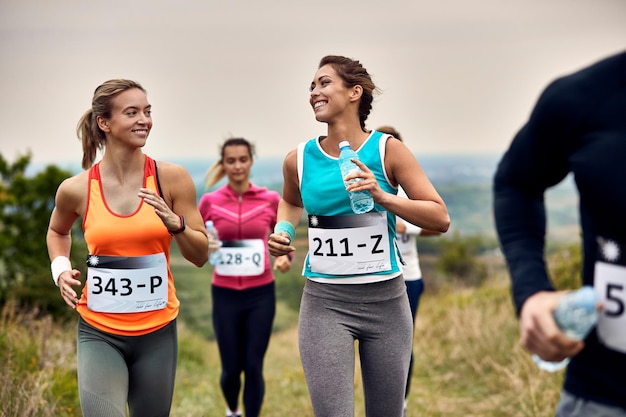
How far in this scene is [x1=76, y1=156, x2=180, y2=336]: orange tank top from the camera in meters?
3.43

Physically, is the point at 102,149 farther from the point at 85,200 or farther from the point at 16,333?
the point at 16,333

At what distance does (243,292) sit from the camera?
5.52m

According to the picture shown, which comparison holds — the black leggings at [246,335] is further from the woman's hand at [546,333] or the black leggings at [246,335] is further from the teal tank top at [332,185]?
the woman's hand at [546,333]

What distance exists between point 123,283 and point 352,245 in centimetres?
104

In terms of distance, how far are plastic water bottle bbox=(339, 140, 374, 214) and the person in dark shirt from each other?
1433 millimetres

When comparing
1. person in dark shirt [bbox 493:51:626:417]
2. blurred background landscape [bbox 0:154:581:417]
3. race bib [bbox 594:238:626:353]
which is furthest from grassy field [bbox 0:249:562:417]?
race bib [bbox 594:238:626:353]

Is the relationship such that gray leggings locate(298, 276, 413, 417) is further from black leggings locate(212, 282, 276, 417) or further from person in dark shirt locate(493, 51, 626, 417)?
black leggings locate(212, 282, 276, 417)

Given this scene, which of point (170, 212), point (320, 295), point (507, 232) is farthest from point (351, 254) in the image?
point (507, 232)

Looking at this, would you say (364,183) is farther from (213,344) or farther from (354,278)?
(213,344)

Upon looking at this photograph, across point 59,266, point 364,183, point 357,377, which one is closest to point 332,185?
point 364,183

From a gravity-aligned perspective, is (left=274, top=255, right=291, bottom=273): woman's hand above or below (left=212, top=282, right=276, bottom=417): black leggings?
above

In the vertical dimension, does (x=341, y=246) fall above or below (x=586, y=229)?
below

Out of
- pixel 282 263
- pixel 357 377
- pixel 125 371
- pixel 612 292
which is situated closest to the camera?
pixel 612 292

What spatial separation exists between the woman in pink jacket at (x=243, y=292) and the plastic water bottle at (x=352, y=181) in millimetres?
1951
